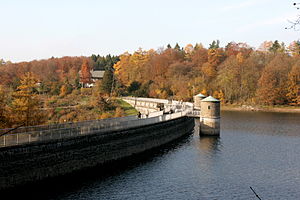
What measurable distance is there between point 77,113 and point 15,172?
37766mm

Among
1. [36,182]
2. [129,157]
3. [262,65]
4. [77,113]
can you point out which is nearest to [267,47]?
[262,65]

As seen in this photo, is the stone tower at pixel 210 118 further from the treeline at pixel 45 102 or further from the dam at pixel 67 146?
the treeline at pixel 45 102

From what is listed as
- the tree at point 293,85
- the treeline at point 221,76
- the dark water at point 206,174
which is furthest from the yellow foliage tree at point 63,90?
the tree at point 293,85

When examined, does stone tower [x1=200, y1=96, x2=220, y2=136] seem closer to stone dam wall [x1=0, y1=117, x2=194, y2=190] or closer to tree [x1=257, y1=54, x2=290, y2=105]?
stone dam wall [x1=0, y1=117, x2=194, y2=190]

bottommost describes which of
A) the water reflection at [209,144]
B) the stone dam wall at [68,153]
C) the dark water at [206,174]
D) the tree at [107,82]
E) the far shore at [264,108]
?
the dark water at [206,174]

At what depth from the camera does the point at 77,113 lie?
60.2 meters

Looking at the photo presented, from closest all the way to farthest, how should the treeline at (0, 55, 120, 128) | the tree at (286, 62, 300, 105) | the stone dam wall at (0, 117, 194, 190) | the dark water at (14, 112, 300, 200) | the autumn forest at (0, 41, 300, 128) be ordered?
the stone dam wall at (0, 117, 194, 190) → the dark water at (14, 112, 300, 200) → the treeline at (0, 55, 120, 128) → the autumn forest at (0, 41, 300, 128) → the tree at (286, 62, 300, 105)

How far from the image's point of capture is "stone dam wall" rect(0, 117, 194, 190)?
22609 millimetres

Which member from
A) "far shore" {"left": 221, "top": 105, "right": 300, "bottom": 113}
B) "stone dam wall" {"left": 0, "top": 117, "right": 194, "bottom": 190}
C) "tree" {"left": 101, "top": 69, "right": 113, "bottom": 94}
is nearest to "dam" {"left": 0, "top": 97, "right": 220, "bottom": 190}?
"stone dam wall" {"left": 0, "top": 117, "right": 194, "bottom": 190}

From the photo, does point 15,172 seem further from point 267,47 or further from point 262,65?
point 267,47

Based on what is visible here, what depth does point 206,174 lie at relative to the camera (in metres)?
28.3

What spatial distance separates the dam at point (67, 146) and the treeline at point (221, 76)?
2419 inches

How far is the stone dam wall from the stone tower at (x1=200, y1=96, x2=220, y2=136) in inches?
375

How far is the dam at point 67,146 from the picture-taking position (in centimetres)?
2280
